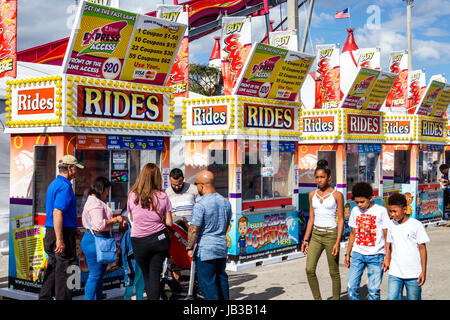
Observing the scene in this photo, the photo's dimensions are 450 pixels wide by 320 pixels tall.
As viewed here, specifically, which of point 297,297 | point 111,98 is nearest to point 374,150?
point 297,297

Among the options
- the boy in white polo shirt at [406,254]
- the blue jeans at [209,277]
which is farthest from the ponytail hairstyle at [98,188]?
the boy in white polo shirt at [406,254]

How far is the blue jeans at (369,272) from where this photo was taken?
19.1 ft

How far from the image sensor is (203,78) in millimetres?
33281

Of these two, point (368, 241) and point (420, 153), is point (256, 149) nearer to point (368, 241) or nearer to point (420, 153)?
point (368, 241)

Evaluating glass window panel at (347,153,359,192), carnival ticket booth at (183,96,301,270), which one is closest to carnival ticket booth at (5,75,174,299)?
carnival ticket booth at (183,96,301,270)

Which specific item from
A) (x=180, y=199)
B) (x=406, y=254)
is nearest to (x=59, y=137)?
(x=180, y=199)

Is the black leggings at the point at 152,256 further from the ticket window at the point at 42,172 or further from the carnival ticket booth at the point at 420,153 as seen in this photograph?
the carnival ticket booth at the point at 420,153

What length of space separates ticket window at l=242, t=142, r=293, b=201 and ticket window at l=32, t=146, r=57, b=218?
360 cm

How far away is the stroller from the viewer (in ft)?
20.9

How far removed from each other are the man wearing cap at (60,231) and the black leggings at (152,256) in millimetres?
884

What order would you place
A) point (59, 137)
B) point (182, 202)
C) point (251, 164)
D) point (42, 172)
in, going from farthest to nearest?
point (251, 164), point (42, 172), point (182, 202), point (59, 137)

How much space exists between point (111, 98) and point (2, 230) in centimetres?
454

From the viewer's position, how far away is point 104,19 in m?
7.08

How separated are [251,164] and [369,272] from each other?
4.51 metres
